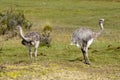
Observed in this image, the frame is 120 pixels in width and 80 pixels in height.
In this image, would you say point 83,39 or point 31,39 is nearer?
point 31,39

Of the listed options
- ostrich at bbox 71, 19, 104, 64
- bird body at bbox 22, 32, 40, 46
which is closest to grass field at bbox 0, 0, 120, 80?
→ ostrich at bbox 71, 19, 104, 64

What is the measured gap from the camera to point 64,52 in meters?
24.9

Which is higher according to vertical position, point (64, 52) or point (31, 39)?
point (31, 39)

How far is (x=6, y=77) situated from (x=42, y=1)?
49.8 metres

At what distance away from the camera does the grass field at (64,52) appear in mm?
15180

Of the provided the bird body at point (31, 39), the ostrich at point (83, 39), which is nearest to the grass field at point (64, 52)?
the ostrich at point (83, 39)

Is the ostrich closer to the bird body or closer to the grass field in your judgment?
the grass field

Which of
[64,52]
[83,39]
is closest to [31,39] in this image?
[83,39]

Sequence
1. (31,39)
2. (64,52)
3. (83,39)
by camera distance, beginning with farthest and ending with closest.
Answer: (64,52) < (83,39) < (31,39)

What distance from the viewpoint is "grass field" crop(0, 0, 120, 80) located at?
598 inches

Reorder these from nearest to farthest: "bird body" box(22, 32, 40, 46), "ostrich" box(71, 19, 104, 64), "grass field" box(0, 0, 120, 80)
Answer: "grass field" box(0, 0, 120, 80), "bird body" box(22, 32, 40, 46), "ostrich" box(71, 19, 104, 64)

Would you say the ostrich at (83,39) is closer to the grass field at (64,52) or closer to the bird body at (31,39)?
the grass field at (64,52)

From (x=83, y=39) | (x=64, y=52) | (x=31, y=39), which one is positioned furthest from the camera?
(x=64, y=52)

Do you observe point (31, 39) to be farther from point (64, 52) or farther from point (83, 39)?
point (64, 52)
